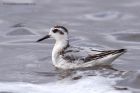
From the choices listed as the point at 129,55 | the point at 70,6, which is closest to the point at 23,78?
the point at 129,55

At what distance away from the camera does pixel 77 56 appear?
62.6 ft

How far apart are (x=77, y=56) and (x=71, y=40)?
2.81 meters

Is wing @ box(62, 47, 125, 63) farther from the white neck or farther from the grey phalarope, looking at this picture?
the white neck

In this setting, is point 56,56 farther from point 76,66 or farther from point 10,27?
point 10,27

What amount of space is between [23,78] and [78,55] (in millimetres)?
1693

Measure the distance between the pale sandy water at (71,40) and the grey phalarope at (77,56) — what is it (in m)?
0.24

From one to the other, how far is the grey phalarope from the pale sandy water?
9.3 inches

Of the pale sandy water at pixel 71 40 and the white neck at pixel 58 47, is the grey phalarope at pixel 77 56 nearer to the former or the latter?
the white neck at pixel 58 47

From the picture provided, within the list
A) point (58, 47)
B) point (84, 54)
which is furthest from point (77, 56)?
point (58, 47)

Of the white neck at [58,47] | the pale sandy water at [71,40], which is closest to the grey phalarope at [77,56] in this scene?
the white neck at [58,47]

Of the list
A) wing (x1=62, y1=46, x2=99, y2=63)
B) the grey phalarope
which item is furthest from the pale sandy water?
wing (x1=62, y1=46, x2=99, y2=63)

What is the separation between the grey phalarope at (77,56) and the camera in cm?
1888

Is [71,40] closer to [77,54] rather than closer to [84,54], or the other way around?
[77,54]

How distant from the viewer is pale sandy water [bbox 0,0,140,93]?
17.6 metres
